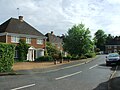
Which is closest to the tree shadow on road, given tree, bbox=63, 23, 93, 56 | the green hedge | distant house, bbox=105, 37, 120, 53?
the green hedge

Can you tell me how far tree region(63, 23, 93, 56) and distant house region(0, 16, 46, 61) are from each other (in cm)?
617

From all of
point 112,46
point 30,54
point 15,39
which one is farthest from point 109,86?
point 112,46

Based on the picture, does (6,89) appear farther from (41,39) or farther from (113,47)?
(113,47)

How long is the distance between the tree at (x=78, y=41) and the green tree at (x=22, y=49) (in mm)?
12921

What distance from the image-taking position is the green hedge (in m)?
23.0

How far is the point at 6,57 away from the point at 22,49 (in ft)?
86.7

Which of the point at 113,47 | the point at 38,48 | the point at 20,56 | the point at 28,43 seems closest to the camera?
the point at 20,56

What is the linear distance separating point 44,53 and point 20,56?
11468 mm

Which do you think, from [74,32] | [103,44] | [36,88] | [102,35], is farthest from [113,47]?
[36,88]

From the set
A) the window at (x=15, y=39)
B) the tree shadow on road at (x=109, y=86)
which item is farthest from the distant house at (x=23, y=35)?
the tree shadow on road at (x=109, y=86)

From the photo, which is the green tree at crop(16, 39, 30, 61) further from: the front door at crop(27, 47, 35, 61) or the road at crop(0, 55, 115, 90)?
the road at crop(0, 55, 115, 90)

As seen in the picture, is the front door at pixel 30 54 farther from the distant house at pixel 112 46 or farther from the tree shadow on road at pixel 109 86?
the distant house at pixel 112 46

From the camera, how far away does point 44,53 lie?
60000mm

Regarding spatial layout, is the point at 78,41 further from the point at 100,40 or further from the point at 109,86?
the point at 100,40
